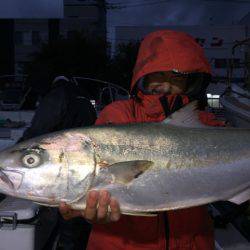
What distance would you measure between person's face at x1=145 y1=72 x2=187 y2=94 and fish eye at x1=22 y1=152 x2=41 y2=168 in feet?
2.42

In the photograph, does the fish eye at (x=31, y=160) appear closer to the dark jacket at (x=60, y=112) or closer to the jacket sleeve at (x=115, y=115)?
the jacket sleeve at (x=115, y=115)

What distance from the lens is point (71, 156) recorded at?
6.59ft

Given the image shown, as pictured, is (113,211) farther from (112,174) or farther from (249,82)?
(249,82)

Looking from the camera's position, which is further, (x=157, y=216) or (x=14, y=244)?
(x=14, y=244)

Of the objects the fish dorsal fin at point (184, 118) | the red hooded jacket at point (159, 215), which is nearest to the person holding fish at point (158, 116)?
the red hooded jacket at point (159, 215)

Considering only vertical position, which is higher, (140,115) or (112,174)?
(140,115)

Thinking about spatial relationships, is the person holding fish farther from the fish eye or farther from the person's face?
the fish eye

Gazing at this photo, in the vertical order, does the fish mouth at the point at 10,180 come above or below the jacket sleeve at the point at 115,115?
below

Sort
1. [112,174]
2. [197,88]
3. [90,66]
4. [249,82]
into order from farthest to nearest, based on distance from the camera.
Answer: [90,66]
[249,82]
[197,88]
[112,174]

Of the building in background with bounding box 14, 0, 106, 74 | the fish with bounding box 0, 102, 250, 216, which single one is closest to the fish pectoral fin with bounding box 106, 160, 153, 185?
the fish with bounding box 0, 102, 250, 216

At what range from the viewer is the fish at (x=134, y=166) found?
198 cm

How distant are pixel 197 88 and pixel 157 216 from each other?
0.77 m

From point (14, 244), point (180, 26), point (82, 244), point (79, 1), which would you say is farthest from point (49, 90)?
point (79, 1)

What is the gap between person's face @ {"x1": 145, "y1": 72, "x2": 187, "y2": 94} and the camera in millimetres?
2510
